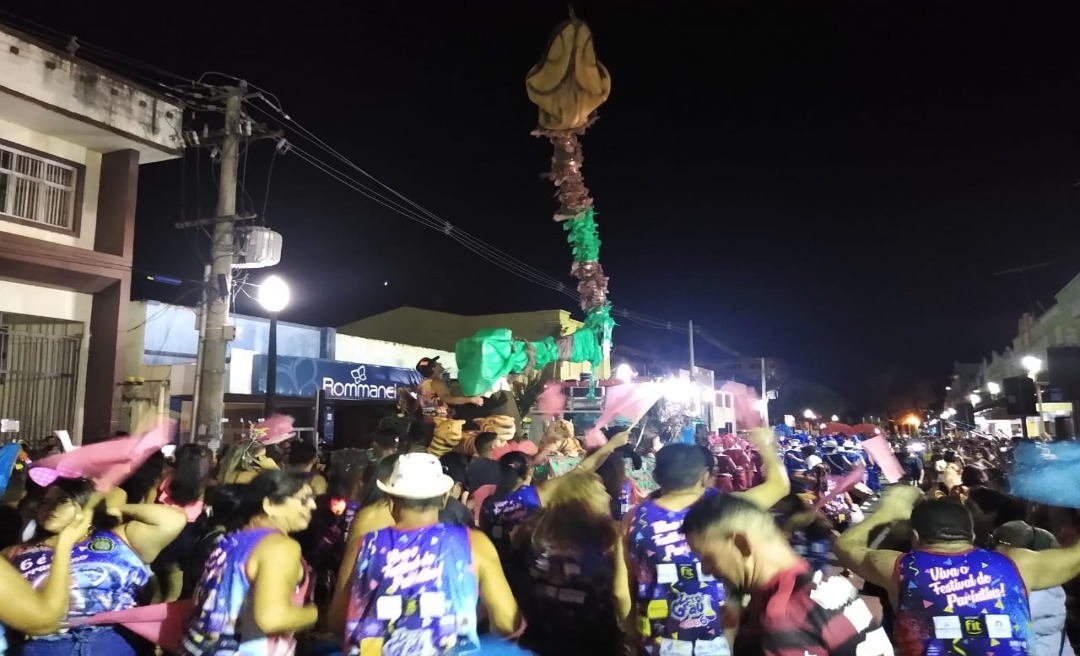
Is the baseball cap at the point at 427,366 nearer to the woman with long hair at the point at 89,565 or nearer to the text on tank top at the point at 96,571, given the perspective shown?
the woman with long hair at the point at 89,565

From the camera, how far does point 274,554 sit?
2.91 meters

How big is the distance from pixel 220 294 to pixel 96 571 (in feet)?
29.6

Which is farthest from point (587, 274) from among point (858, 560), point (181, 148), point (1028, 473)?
point (858, 560)

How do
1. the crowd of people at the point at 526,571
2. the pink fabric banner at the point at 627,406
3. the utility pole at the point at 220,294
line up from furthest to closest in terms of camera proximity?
1. the utility pole at the point at 220,294
2. the pink fabric banner at the point at 627,406
3. the crowd of people at the point at 526,571

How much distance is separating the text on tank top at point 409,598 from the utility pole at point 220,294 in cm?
921

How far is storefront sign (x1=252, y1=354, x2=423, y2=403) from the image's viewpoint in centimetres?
1761

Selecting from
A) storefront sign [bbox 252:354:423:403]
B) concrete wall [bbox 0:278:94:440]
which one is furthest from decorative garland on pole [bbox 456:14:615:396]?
concrete wall [bbox 0:278:94:440]

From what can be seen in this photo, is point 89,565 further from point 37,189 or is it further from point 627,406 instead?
point 37,189

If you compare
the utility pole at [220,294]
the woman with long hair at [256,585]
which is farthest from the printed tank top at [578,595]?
the utility pole at [220,294]

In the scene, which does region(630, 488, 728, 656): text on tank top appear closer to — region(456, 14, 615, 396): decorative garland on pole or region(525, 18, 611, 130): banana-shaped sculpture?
region(456, 14, 615, 396): decorative garland on pole

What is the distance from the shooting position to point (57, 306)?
12.8 meters

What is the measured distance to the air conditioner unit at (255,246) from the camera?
1286cm

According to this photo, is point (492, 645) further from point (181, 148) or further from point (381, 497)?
point (181, 148)

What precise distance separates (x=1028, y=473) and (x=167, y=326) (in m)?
17.8
